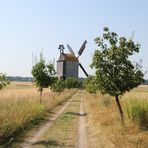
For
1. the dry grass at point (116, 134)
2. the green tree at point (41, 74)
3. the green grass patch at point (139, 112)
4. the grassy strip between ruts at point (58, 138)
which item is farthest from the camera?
the green tree at point (41, 74)

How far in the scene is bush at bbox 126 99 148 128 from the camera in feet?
61.0

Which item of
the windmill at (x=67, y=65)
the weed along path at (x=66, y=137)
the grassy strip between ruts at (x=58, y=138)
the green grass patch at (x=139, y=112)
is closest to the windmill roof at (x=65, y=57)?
the windmill at (x=67, y=65)

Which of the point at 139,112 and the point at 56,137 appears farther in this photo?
the point at 139,112

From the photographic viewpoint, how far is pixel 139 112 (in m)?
19.2

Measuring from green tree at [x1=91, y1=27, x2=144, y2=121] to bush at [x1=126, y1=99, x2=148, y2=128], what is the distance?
51cm

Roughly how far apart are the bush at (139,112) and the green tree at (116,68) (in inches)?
20.2

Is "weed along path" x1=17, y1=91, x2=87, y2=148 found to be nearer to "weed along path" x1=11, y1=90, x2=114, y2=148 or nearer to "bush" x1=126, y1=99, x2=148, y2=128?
"weed along path" x1=11, y1=90, x2=114, y2=148

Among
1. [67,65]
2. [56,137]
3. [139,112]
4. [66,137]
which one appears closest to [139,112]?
[139,112]

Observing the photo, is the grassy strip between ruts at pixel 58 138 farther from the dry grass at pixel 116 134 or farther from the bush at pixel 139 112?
the bush at pixel 139 112

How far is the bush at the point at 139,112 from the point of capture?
18594mm

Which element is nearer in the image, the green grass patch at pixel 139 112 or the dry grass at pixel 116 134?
the dry grass at pixel 116 134

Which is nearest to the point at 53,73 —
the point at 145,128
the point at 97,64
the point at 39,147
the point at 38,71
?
the point at 38,71

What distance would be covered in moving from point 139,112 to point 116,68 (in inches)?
94.4

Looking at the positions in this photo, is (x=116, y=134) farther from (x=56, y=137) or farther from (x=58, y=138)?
(x=56, y=137)
